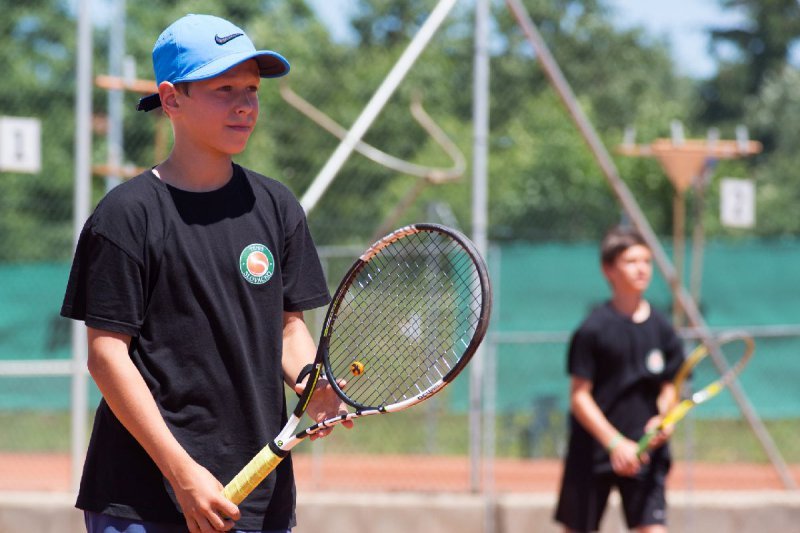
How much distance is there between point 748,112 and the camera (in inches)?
1129

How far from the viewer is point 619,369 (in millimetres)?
6133

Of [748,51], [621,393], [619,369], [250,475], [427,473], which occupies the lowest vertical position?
[427,473]

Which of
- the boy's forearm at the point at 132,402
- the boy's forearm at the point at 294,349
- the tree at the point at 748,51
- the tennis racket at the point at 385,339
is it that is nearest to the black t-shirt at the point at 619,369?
the tennis racket at the point at 385,339

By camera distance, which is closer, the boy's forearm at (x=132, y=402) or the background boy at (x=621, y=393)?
the boy's forearm at (x=132, y=402)

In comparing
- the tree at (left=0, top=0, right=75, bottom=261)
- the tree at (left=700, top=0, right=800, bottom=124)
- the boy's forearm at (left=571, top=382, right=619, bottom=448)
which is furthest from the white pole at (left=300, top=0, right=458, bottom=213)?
the tree at (left=700, top=0, right=800, bottom=124)

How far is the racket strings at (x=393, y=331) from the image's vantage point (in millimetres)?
3193

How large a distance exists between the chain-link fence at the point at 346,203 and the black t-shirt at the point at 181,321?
15.2 ft

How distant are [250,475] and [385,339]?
2.19 ft

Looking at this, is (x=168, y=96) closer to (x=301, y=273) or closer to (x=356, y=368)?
(x=301, y=273)

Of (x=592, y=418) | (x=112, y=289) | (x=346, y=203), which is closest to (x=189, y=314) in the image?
(x=112, y=289)

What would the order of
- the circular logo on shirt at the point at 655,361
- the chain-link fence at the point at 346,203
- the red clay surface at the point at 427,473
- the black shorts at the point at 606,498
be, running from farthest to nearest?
the red clay surface at the point at 427,473, the chain-link fence at the point at 346,203, the circular logo on shirt at the point at 655,361, the black shorts at the point at 606,498

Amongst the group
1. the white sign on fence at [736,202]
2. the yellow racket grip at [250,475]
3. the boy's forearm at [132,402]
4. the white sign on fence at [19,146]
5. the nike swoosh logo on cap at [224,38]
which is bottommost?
the yellow racket grip at [250,475]

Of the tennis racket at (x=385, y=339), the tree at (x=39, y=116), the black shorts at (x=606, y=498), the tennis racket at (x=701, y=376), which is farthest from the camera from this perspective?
the tree at (x=39, y=116)

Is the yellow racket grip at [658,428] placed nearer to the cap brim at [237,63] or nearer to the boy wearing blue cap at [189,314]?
the boy wearing blue cap at [189,314]
